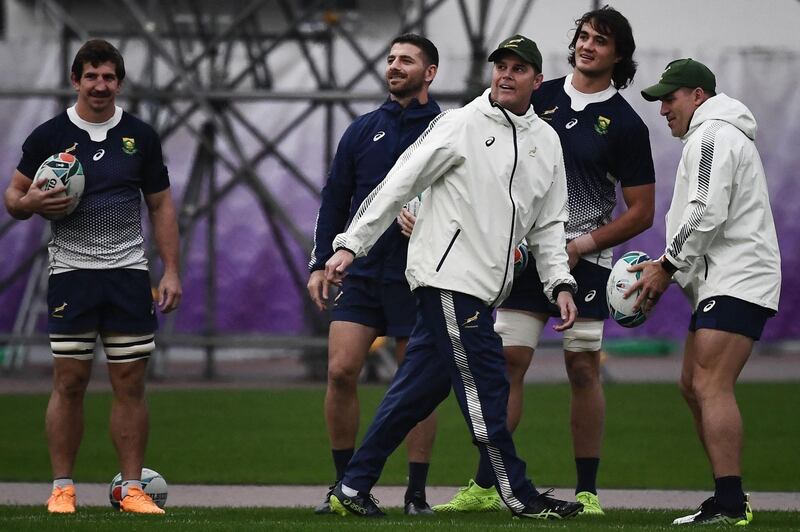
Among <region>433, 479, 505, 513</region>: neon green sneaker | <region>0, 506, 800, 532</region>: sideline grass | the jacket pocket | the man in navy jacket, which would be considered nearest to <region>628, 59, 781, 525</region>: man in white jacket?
<region>0, 506, 800, 532</region>: sideline grass

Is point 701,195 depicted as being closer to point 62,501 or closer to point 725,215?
point 725,215

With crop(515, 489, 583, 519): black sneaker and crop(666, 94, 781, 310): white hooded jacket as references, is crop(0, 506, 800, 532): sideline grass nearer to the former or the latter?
crop(515, 489, 583, 519): black sneaker

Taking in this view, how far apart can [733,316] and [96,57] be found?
3240 millimetres

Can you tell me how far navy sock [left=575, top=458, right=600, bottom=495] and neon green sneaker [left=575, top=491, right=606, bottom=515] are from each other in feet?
0.12

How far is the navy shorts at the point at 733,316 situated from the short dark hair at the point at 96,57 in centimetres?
304

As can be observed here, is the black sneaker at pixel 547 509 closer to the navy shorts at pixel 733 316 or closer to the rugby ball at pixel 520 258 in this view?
the navy shorts at pixel 733 316

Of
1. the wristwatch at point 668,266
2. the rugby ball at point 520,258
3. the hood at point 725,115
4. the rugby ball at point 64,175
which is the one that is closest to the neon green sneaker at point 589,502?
the rugby ball at point 520,258

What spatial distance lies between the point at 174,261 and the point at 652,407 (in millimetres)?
7115

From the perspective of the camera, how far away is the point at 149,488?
7.58m

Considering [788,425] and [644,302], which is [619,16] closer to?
[644,302]

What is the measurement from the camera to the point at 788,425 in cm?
1228

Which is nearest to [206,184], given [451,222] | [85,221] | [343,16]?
[343,16]

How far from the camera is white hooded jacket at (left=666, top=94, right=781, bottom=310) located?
6.67 meters

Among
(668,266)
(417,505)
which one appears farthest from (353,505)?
(668,266)
